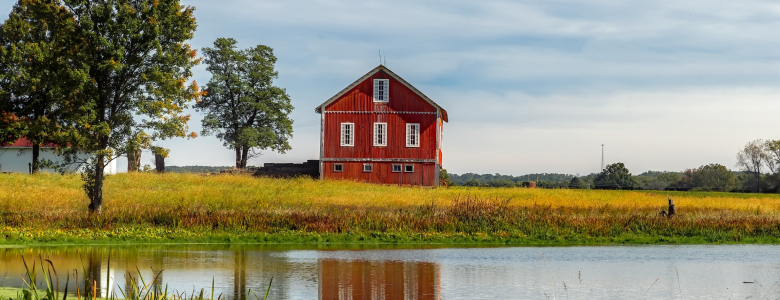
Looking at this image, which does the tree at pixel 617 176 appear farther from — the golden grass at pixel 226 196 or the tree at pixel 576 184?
the golden grass at pixel 226 196

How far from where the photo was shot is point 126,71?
100ft

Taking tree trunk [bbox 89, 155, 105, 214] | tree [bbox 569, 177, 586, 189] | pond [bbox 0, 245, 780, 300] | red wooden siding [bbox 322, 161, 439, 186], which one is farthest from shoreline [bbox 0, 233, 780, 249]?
tree [bbox 569, 177, 586, 189]

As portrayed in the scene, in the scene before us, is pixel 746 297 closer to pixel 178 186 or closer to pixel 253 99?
pixel 178 186

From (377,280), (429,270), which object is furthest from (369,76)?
(377,280)

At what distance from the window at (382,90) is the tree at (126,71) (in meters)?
25.9

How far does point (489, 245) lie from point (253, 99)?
45.6m

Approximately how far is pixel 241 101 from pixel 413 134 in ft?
61.8

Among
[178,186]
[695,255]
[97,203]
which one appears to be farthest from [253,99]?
[695,255]

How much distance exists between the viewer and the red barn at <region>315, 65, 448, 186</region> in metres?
56.8

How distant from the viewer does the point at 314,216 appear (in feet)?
92.9

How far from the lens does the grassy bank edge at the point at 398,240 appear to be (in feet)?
81.7

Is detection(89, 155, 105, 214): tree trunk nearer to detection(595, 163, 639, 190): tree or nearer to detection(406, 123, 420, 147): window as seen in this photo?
detection(406, 123, 420, 147): window

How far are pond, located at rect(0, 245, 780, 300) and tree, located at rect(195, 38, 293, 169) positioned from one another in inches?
1798

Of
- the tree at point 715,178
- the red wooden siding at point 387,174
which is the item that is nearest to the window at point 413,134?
the red wooden siding at point 387,174
